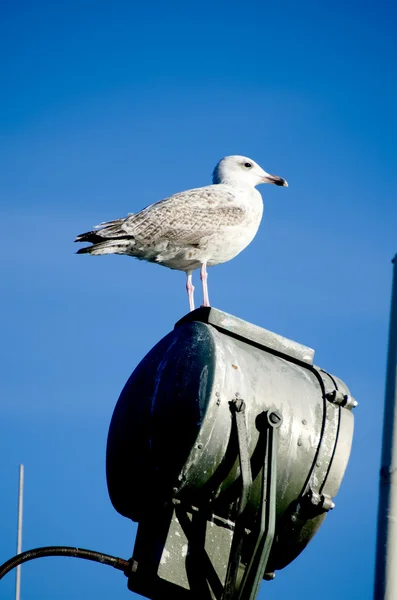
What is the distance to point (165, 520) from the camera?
3.97 meters

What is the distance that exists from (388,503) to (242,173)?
269 inches

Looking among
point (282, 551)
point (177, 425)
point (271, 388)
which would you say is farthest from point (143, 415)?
point (282, 551)

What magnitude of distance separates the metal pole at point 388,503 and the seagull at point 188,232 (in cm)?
461

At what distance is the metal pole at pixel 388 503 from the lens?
4684 mm

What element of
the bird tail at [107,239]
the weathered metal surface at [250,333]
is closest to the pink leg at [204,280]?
the bird tail at [107,239]

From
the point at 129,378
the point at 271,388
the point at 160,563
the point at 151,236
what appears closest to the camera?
the point at 160,563

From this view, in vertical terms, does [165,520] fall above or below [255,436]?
below

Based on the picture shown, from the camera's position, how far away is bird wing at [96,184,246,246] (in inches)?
393

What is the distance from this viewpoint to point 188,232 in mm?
10086

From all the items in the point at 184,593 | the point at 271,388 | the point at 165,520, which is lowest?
the point at 184,593

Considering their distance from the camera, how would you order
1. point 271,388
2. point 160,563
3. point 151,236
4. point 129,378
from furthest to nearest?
point 151,236 < point 129,378 < point 271,388 < point 160,563

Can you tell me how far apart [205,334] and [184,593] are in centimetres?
108

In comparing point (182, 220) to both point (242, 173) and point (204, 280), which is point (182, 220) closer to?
point (204, 280)

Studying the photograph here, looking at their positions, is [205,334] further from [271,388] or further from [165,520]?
[165,520]
